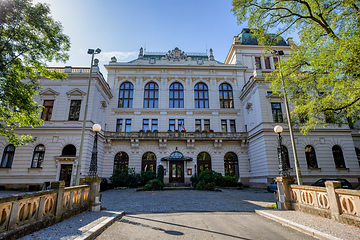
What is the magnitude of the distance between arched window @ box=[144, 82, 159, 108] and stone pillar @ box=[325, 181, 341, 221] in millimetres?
24975

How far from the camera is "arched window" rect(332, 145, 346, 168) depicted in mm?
23172

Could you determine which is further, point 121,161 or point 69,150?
point 121,161

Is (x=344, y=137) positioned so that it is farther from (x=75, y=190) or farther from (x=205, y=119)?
(x=75, y=190)

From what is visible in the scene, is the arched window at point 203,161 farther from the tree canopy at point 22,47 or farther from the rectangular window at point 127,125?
the tree canopy at point 22,47

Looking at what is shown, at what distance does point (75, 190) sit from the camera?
775cm

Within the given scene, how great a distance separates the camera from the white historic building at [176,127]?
2183 centimetres

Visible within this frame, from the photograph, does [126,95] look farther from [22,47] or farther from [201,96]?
[22,47]

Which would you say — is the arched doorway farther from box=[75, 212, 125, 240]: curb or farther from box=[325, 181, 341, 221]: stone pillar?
box=[325, 181, 341, 221]: stone pillar

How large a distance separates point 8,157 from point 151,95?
1913 centimetres

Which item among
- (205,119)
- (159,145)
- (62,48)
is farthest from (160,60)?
(62,48)

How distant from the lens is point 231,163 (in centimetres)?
2716

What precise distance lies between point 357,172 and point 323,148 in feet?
14.9

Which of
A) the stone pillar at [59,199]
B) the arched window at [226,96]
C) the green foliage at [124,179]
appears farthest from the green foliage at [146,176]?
the stone pillar at [59,199]

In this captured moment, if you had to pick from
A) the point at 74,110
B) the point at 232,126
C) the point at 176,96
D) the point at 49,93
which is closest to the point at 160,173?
the point at 176,96
